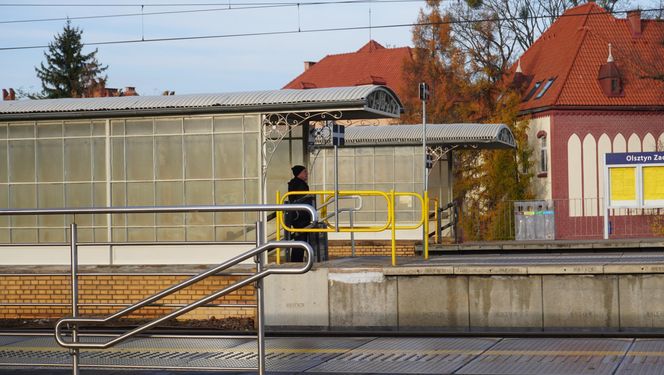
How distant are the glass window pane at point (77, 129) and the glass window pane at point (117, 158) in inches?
21.9

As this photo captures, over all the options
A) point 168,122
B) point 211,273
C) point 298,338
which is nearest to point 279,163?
point 168,122

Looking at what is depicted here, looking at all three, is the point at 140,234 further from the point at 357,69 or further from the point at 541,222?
the point at 357,69

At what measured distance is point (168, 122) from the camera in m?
20.3

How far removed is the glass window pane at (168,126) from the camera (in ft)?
66.5

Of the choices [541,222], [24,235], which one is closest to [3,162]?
[24,235]

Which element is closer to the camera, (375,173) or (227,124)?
(227,124)

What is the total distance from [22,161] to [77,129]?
1224mm

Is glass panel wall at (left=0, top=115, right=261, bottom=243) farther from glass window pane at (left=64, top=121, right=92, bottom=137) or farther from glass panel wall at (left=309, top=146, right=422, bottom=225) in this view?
glass panel wall at (left=309, top=146, right=422, bottom=225)

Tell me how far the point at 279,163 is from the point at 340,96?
2.17 m

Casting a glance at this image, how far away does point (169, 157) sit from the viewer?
20328mm

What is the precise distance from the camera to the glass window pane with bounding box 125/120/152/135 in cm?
2041

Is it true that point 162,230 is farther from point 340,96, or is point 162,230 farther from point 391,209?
point 391,209

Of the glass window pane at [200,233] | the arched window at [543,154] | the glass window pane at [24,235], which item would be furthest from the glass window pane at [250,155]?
the arched window at [543,154]

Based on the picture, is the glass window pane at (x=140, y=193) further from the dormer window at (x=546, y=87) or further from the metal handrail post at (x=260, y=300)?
the dormer window at (x=546, y=87)
